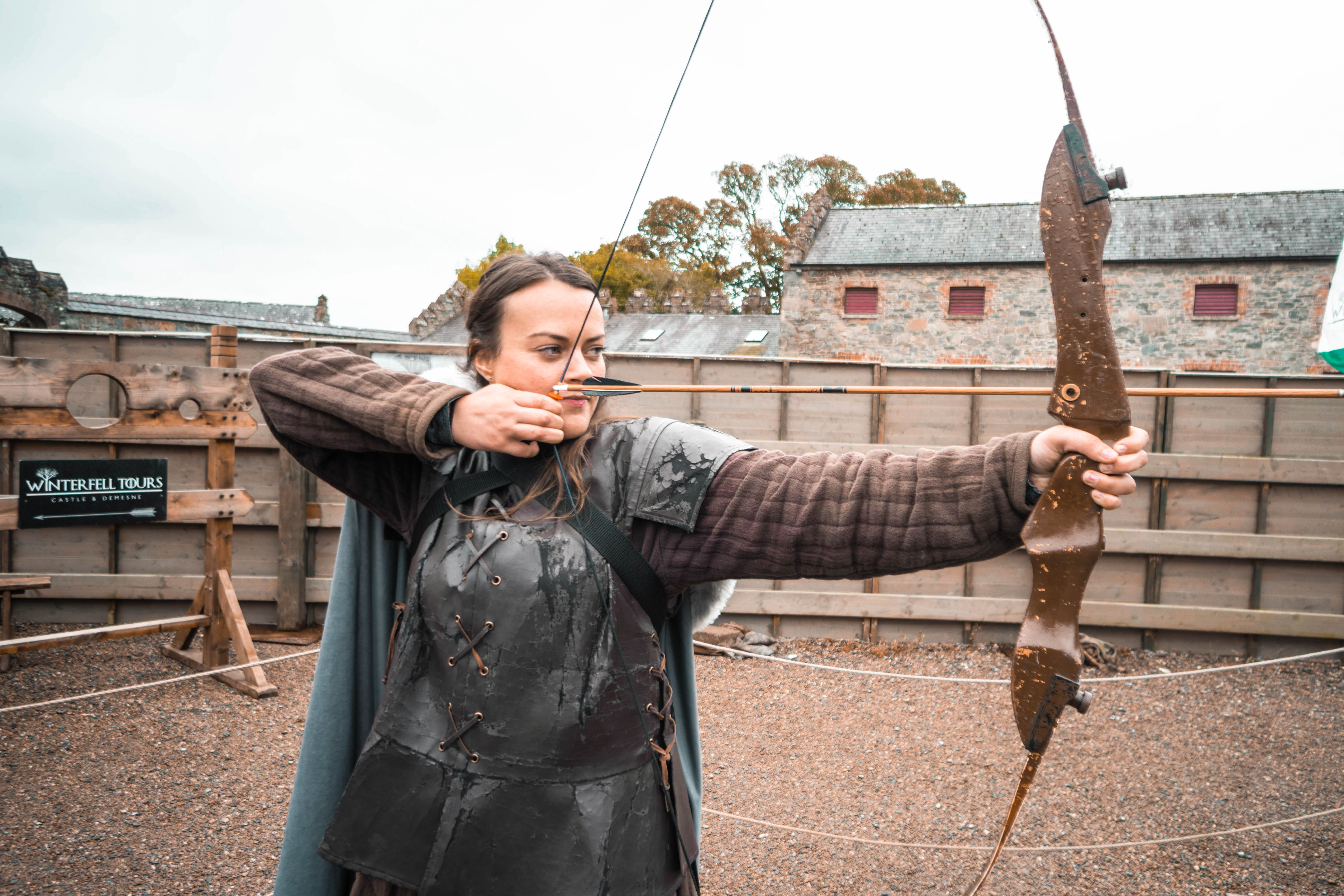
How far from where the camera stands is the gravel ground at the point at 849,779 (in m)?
2.60

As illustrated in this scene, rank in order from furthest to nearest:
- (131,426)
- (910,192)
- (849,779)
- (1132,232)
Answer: (1132,232) < (131,426) < (849,779) < (910,192)

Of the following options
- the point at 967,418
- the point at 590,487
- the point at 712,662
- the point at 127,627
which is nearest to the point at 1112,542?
the point at 967,418

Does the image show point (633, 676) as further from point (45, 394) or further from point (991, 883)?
point (45, 394)

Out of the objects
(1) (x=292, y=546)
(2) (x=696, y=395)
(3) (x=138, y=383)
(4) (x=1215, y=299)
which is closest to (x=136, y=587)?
(1) (x=292, y=546)

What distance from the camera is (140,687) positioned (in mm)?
2799

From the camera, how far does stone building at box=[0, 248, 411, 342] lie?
567 inches

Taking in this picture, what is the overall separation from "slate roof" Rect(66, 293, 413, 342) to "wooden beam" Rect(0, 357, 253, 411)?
2197cm

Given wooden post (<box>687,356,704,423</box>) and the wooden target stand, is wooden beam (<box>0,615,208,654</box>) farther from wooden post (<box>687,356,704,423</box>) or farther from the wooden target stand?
wooden post (<box>687,356,704,423</box>)

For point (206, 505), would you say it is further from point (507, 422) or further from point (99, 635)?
point (507, 422)

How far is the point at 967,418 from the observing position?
15.1 feet

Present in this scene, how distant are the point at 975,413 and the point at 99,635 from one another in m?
4.67

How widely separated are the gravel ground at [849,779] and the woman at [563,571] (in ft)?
5.43

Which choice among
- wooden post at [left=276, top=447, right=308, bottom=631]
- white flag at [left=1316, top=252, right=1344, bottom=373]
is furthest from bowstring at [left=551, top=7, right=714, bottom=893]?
wooden post at [left=276, top=447, right=308, bottom=631]

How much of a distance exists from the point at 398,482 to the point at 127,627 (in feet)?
10.9
